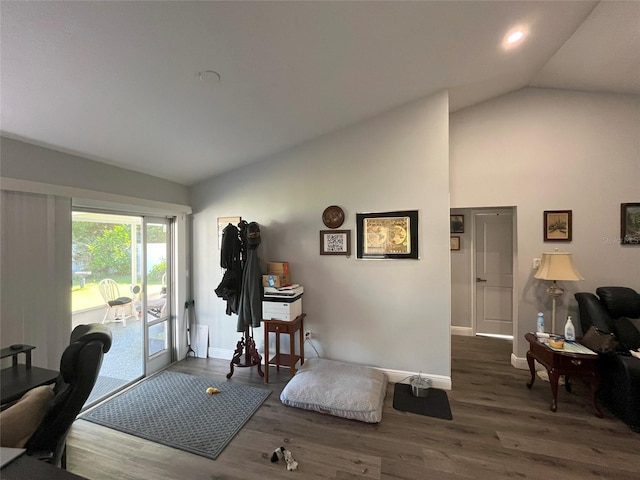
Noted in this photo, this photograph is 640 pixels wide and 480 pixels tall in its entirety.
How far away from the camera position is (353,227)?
9.96 ft

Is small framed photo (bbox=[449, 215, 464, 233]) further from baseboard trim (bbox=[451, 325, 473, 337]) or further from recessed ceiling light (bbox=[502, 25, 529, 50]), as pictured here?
recessed ceiling light (bbox=[502, 25, 529, 50])

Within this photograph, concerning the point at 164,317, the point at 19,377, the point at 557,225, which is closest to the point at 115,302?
the point at 164,317

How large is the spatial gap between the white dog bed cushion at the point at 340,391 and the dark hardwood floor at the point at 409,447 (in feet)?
0.26

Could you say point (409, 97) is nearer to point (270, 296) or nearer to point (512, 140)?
point (512, 140)

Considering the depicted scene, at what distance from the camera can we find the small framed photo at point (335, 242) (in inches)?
119

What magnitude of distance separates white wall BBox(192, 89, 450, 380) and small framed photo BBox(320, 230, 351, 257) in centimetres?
9

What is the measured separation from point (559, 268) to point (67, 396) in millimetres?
4203

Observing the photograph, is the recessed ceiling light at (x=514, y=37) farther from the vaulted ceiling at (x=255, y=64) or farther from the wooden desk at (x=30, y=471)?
the wooden desk at (x=30, y=471)

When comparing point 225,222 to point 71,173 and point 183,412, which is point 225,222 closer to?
point 71,173

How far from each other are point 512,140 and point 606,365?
2.55 metres

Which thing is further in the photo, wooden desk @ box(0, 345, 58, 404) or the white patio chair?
the white patio chair

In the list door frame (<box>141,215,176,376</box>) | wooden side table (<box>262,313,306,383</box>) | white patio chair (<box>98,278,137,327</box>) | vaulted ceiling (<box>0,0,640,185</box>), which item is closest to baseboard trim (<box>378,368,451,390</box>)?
wooden side table (<box>262,313,306,383</box>)

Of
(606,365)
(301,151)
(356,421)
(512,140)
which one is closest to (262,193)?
(301,151)

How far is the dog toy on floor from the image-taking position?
5.79 feet
